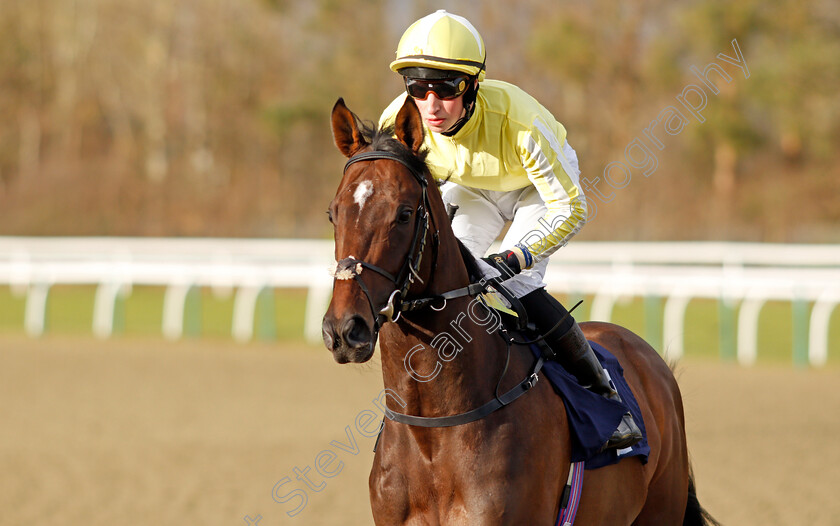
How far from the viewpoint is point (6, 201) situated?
96.6ft

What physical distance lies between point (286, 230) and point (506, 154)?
2097cm

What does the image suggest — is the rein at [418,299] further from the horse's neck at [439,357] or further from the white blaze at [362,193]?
the white blaze at [362,193]

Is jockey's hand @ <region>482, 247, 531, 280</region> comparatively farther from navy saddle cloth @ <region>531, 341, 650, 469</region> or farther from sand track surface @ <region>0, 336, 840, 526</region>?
sand track surface @ <region>0, 336, 840, 526</region>

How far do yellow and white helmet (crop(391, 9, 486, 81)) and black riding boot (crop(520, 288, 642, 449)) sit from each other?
0.81m

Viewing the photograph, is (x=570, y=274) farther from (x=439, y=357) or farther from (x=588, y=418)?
(x=439, y=357)

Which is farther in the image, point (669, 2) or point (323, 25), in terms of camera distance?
point (323, 25)

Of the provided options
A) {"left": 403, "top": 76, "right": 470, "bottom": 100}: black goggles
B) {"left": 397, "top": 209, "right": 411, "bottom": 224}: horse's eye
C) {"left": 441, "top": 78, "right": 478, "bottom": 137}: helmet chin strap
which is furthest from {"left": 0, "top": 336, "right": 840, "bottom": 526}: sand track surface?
{"left": 397, "top": 209, "right": 411, "bottom": 224}: horse's eye

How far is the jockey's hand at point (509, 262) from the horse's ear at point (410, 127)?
1.59 ft

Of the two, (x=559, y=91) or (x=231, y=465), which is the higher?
(x=559, y=91)

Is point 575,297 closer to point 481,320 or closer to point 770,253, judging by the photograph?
point 770,253

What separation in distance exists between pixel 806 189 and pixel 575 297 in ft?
45.5

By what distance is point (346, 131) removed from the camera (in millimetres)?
2975

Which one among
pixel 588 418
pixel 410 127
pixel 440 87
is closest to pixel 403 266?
pixel 410 127

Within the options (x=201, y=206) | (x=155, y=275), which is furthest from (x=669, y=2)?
(x=155, y=275)
